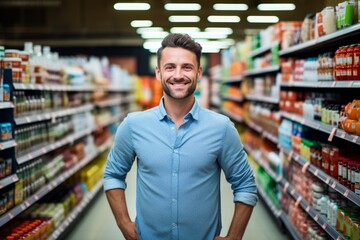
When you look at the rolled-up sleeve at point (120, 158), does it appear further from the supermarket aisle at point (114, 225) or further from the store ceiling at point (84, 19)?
the store ceiling at point (84, 19)

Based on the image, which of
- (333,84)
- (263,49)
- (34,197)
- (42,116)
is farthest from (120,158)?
(263,49)

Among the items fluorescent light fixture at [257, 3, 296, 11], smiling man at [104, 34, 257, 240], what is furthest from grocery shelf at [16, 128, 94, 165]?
fluorescent light fixture at [257, 3, 296, 11]

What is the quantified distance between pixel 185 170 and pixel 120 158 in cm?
39

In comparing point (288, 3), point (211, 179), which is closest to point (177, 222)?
point (211, 179)

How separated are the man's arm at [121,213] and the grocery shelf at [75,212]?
8.66 feet

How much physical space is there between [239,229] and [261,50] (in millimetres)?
5973

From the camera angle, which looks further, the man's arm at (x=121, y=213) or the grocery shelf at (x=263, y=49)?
the grocery shelf at (x=263, y=49)

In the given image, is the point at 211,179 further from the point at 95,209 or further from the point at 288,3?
the point at 288,3

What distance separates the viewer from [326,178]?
14.0ft

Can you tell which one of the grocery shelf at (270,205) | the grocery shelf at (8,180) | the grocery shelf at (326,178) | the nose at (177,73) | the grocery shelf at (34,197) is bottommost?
the grocery shelf at (270,205)

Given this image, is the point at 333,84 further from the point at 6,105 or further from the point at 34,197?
the point at 34,197

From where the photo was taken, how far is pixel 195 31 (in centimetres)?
1697

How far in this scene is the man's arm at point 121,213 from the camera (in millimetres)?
2719

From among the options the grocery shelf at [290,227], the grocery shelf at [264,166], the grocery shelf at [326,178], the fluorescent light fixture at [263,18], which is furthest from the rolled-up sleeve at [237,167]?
the fluorescent light fixture at [263,18]
